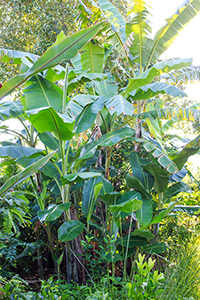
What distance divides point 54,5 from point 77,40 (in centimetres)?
664

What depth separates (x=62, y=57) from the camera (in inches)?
45.3

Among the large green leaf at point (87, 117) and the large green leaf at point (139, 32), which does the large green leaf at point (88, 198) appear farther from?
the large green leaf at point (139, 32)

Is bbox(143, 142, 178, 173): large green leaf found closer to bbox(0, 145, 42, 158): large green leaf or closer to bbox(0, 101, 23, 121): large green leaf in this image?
bbox(0, 145, 42, 158): large green leaf

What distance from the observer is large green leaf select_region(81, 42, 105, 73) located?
365 cm

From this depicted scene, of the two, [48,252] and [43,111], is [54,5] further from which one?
[48,252]

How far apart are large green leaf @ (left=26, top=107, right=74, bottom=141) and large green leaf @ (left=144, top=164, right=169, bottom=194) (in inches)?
51.1

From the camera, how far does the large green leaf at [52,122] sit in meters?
2.36

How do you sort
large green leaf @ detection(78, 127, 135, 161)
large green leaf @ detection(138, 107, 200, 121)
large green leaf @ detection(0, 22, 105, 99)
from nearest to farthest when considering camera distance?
large green leaf @ detection(0, 22, 105, 99) → large green leaf @ detection(78, 127, 135, 161) → large green leaf @ detection(138, 107, 200, 121)

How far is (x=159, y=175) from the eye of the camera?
3227mm

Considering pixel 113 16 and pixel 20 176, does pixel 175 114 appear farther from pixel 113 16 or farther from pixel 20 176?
pixel 20 176

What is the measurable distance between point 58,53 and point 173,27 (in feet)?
9.86

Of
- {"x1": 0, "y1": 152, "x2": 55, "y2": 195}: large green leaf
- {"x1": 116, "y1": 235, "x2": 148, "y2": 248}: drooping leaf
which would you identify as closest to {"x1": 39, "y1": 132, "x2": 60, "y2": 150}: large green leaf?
{"x1": 116, "y1": 235, "x2": 148, "y2": 248}: drooping leaf

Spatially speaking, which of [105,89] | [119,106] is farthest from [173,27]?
[119,106]

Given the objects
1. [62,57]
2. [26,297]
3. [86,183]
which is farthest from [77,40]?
[86,183]
